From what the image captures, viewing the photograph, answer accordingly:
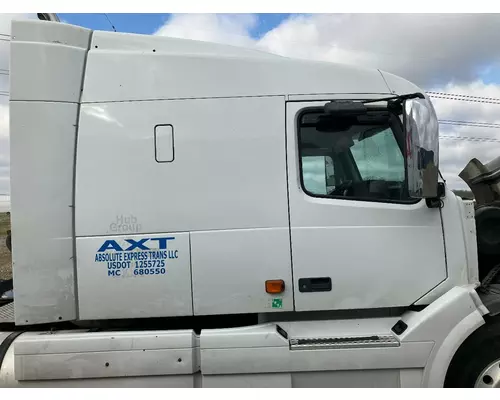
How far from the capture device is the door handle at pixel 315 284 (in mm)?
2752

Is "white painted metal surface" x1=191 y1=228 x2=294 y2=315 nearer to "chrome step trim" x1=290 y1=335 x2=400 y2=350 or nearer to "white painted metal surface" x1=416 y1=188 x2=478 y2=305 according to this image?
"chrome step trim" x1=290 y1=335 x2=400 y2=350

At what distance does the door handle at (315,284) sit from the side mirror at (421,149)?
0.83 metres

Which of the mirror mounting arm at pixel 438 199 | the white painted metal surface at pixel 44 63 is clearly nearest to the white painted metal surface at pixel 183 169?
the white painted metal surface at pixel 44 63

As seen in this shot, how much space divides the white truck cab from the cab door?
10 mm

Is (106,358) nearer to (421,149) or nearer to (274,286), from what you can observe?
(274,286)

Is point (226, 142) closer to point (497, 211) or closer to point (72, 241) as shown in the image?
point (72, 241)

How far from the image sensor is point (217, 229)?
2744 millimetres

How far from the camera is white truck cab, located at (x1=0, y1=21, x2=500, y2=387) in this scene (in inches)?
106

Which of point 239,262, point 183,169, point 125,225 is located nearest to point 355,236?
point 239,262

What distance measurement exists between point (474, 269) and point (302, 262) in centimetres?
A: 128

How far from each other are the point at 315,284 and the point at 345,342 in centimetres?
43

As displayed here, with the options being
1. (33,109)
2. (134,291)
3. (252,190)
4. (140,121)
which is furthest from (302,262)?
(33,109)

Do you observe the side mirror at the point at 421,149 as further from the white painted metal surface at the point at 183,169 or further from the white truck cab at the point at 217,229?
the white painted metal surface at the point at 183,169

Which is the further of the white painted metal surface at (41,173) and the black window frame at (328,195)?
the black window frame at (328,195)
